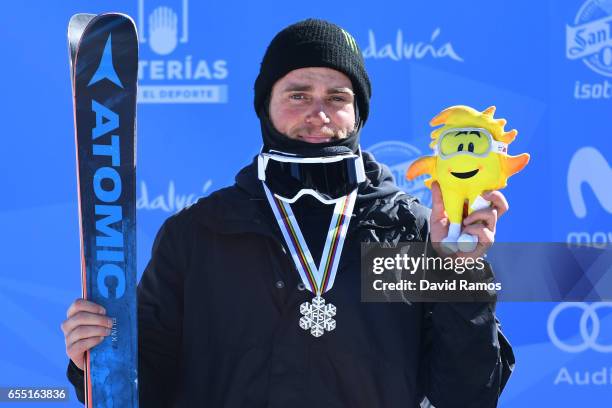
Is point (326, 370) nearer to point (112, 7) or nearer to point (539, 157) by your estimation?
point (539, 157)

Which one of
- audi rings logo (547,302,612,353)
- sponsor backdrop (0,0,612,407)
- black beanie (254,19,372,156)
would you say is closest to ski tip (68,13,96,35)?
black beanie (254,19,372,156)

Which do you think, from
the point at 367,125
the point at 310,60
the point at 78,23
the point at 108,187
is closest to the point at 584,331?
the point at 367,125

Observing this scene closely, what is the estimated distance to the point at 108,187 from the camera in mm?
2148

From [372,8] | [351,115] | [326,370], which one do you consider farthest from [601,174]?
[326,370]

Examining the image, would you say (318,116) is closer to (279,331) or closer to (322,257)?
(322,257)

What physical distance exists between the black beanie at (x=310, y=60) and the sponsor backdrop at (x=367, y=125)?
54.2 inches

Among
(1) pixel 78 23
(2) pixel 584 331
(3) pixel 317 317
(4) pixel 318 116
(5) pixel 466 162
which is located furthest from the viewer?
(2) pixel 584 331

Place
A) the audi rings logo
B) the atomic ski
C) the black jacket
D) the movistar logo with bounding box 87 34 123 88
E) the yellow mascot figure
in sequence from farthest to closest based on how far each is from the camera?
the audi rings logo → the movistar logo with bounding box 87 34 123 88 → the atomic ski → the black jacket → the yellow mascot figure

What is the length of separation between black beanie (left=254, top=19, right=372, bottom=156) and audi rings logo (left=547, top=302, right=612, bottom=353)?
1720 millimetres

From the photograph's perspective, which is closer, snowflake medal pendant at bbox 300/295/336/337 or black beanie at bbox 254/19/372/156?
snowflake medal pendant at bbox 300/295/336/337

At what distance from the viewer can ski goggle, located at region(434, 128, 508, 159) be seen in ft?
6.13

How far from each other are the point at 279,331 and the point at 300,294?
0.10 m

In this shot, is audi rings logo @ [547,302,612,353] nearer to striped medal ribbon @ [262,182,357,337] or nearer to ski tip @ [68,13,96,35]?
striped medal ribbon @ [262,182,357,337]

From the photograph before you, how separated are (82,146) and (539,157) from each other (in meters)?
2.08
